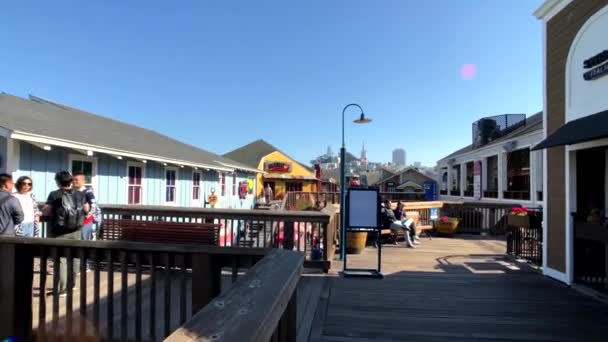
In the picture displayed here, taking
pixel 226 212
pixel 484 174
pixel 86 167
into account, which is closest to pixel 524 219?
pixel 226 212

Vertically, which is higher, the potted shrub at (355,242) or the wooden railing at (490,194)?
the wooden railing at (490,194)

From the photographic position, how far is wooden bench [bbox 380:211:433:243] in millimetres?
8250

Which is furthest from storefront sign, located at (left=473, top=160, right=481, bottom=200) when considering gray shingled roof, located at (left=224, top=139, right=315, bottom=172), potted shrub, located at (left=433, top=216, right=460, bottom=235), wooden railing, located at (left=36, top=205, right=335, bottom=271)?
gray shingled roof, located at (left=224, top=139, right=315, bottom=172)

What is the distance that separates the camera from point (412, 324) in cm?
339

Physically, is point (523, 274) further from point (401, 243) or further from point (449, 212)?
point (449, 212)

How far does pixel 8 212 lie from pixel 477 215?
→ 11215mm

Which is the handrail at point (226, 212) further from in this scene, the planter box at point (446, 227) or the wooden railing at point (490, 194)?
the wooden railing at point (490, 194)

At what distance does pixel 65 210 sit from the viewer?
12.5ft

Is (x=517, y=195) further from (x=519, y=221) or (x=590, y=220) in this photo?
(x=590, y=220)

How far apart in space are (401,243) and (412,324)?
512 cm

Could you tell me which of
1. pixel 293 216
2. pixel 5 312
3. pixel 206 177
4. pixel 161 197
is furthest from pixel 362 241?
pixel 206 177

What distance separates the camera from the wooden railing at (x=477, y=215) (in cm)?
1034

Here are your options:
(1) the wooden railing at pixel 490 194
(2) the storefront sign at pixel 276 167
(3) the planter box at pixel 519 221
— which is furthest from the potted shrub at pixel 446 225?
(2) the storefront sign at pixel 276 167

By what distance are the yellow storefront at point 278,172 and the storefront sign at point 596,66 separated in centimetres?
2077
